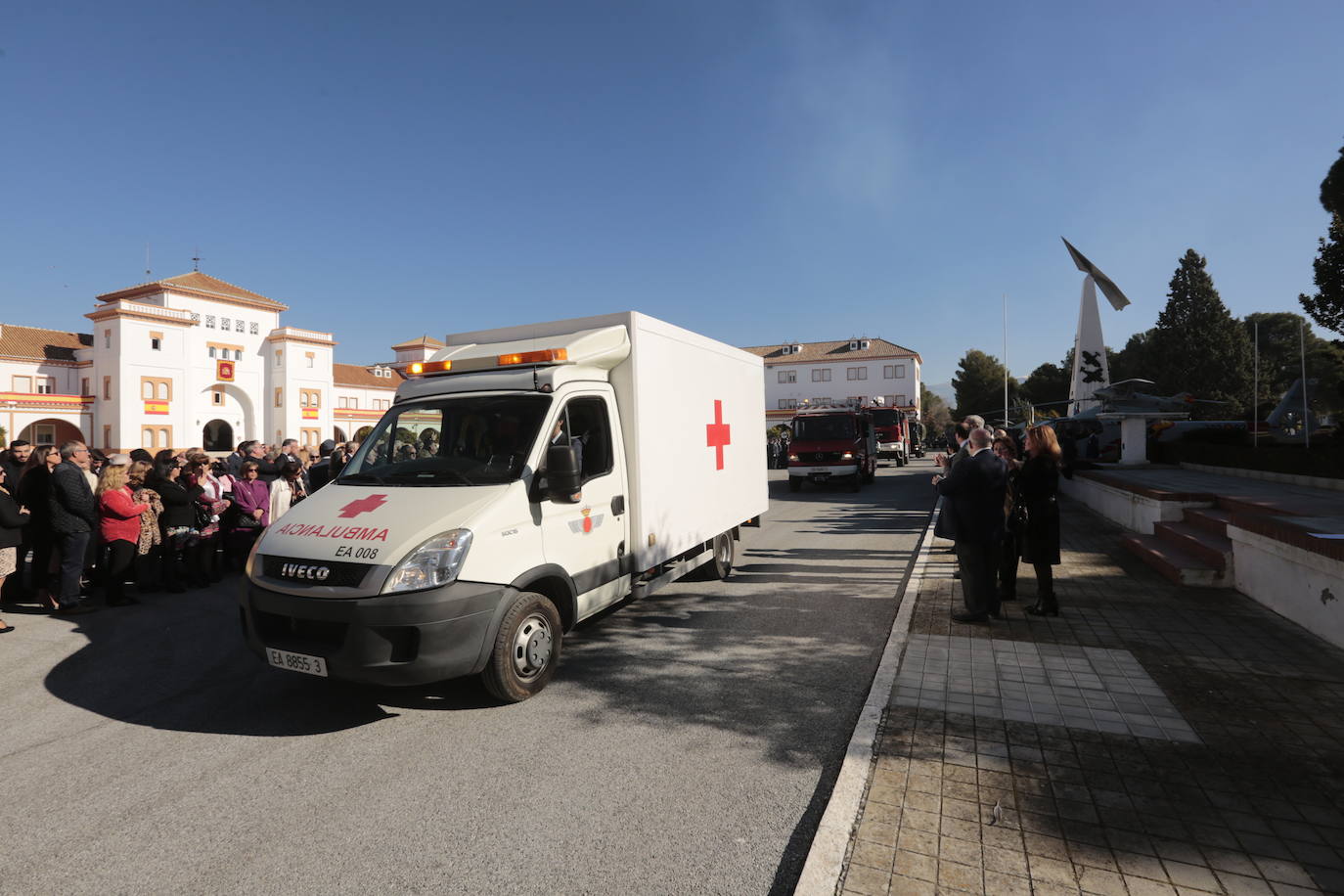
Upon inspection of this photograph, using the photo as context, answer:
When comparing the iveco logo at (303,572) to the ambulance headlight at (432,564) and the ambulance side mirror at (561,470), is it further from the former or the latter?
the ambulance side mirror at (561,470)

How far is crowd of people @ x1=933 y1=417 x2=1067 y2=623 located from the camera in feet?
19.8

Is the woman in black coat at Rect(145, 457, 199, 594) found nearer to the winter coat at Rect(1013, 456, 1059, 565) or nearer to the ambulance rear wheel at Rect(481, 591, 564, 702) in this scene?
the ambulance rear wheel at Rect(481, 591, 564, 702)

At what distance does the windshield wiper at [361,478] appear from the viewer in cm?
484

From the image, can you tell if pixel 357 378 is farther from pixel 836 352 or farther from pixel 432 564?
pixel 432 564

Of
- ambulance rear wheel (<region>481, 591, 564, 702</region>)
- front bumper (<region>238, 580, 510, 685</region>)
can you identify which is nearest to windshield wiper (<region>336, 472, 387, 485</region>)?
front bumper (<region>238, 580, 510, 685</region>)

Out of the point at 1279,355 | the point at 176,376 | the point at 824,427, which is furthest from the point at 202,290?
the point at 1279,355

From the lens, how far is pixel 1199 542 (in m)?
7.78

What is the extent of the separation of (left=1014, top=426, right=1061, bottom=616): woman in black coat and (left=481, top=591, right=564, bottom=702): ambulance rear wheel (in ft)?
14.4

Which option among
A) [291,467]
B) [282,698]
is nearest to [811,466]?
[291,467]

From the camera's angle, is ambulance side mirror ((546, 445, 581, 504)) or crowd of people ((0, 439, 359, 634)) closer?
ambulance side mirror ((546, 445, 581, 504))

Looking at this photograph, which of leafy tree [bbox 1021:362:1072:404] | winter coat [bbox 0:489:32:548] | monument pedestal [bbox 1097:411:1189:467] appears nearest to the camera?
winter coat [bbox 0:489:32:548]

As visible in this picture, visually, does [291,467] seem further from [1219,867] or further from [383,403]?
[383,403]

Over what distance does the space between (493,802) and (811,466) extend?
17760 mm

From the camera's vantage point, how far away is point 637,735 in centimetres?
405
